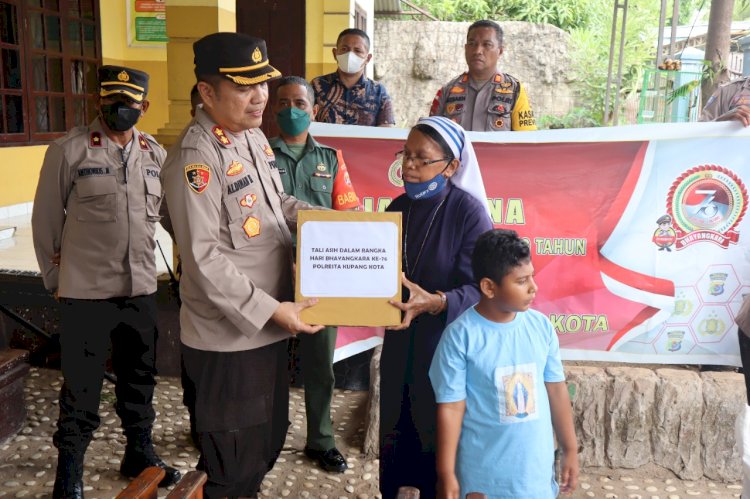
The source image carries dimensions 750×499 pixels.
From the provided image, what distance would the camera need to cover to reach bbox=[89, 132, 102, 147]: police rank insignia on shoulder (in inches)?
124

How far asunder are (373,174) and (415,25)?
1234cm

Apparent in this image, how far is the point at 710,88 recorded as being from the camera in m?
6.68

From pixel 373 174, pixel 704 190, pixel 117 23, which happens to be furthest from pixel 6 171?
pixel 704 190

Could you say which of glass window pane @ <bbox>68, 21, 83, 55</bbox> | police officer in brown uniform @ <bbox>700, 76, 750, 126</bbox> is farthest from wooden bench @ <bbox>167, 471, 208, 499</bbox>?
glass window pane @ <bbox>68, 21, 83, 55</bbox>

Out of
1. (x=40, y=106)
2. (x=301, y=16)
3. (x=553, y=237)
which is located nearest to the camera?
(x=553, y=237)

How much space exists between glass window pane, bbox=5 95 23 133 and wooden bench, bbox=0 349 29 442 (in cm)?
540

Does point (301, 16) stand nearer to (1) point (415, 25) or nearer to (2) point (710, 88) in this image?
(2) point (710, 88)

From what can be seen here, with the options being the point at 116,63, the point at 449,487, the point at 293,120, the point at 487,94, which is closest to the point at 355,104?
the point at 487,94

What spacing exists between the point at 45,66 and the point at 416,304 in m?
8.68

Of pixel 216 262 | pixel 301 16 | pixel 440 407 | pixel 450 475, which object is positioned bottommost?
pixel 450 475

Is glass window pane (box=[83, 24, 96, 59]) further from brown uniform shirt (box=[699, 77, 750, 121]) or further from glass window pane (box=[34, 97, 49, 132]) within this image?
brown uniform shirt (box=[699, 77, 750, 121])

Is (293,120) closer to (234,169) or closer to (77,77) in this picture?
(234,169)

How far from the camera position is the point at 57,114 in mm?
9641

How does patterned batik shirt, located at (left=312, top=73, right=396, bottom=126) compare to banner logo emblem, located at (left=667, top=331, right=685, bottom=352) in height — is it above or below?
above
